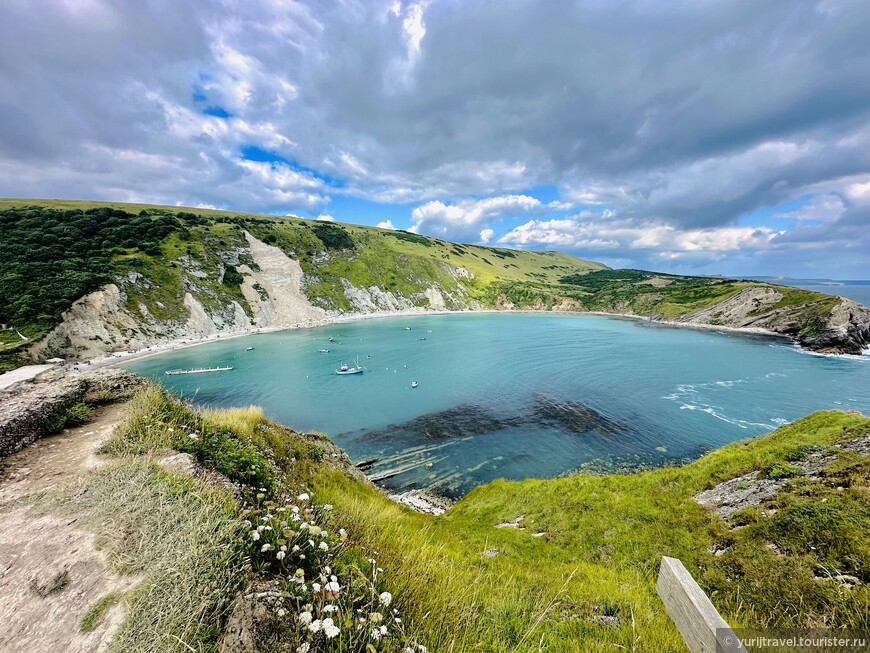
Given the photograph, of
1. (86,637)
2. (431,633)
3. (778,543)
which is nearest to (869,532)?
(778,543)

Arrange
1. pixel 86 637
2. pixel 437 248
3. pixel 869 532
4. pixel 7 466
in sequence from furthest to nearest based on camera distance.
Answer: pixel 437 248
pixel 869 532
pixel 7 466
pixel 86 637

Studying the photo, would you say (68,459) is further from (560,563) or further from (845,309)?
(845,309)

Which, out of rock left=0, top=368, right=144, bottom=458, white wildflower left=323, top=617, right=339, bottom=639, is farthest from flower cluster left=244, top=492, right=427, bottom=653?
rock left=0, top=368, right=144, bottom=458

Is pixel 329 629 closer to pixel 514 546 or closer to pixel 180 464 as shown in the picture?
pixel 180 464

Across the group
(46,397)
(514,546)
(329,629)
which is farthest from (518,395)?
(329,629)

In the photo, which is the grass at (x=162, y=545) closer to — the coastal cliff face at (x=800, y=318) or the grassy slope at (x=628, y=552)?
the grassy slope at (x=628, y=552)

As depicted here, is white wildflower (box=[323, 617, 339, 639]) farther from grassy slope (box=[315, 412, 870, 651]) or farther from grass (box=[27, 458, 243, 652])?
grassy slope (box=[315, 412, 870, 651])
